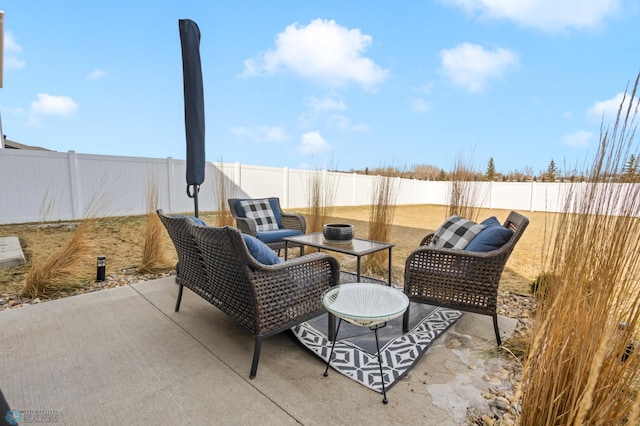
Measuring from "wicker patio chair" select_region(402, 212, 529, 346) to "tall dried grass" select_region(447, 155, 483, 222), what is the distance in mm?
1231

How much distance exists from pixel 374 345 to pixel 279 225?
9.03 feet

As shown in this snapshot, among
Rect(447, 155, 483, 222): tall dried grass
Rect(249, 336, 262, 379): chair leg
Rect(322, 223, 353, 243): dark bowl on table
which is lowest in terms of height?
Rect(249, 336, 262, 379): chair leg

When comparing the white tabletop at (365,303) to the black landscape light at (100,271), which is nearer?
the white tabletop at (365,303)

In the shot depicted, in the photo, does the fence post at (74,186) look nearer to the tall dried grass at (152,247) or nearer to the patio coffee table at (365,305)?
the tall dried grass at (152,247)

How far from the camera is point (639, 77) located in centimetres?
113

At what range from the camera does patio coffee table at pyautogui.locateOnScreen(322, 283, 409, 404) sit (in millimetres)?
1462

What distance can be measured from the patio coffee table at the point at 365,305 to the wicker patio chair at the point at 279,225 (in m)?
1.71

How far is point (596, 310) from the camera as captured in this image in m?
0.92

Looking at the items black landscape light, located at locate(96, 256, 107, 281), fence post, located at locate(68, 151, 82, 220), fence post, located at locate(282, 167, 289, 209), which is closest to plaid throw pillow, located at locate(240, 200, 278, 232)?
black landscape light, located at locate(96, 256, 107, 281)

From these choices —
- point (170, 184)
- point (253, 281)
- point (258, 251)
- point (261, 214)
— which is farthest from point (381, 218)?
point (170, 184)

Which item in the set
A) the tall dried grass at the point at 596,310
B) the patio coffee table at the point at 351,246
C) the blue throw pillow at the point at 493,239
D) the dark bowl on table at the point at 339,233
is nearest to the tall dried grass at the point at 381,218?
the patio coffee table at the point at 351,246

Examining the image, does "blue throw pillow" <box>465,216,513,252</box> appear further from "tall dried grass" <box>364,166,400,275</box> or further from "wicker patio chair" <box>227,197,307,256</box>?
"wicker patio chair" <box>227,197,307,256</box>

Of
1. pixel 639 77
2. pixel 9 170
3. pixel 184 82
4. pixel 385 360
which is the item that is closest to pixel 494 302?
pixel 385 360

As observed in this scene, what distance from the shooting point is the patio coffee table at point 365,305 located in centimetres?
146
